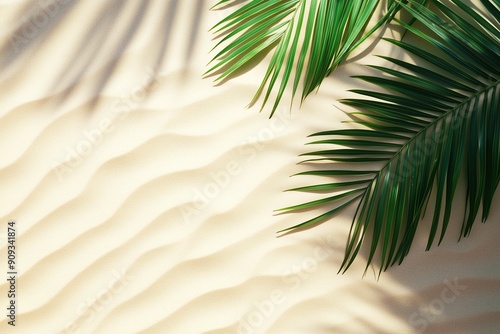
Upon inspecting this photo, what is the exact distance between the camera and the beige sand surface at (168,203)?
1.75 meters

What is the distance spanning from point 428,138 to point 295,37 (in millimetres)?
482

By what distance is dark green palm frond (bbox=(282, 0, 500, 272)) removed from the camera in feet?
5.42

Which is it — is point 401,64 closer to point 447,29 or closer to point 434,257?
point 447,29

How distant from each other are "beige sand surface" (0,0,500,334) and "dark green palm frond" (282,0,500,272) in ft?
0.28

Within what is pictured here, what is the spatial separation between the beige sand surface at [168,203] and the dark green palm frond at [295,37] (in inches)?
2.5

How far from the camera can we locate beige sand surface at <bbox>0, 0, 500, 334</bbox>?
68.9 inches

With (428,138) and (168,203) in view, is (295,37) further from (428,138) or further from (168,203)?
(168,203)

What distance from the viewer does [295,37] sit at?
177cm

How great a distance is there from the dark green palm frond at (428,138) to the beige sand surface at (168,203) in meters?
0.09

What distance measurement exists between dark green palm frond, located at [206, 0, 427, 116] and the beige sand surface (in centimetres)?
6

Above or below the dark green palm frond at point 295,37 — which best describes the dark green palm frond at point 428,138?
below

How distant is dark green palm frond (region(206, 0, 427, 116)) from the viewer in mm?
1741

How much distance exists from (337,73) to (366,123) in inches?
7.7

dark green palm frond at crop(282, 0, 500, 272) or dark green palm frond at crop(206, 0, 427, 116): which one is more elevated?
dark green palm frond at crop(206, 0, 427, 116)
